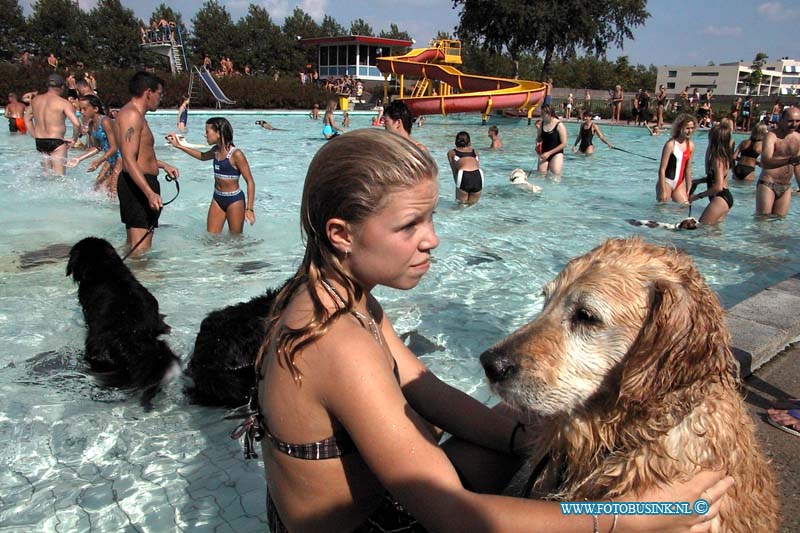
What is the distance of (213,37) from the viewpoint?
6925 cm

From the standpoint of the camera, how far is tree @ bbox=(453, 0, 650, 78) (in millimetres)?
48156

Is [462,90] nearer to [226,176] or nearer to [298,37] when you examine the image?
[226,176]

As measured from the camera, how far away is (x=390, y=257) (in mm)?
1729

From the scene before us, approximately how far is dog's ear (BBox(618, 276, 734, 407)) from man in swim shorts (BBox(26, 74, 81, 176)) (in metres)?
14.0

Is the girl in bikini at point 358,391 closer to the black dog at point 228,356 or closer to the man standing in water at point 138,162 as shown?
the black dog at point 228,356

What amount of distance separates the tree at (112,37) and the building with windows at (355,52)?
18.1 meters

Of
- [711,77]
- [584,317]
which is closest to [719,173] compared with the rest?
[584,317]

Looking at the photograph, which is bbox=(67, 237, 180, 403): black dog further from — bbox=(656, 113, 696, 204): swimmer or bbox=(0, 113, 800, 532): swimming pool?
bbox=(656, 113, 696, 204): swimmer

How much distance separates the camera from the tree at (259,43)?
70.4m

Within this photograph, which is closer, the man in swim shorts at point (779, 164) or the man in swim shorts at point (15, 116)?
the man in swim shorts at point (779, 164)

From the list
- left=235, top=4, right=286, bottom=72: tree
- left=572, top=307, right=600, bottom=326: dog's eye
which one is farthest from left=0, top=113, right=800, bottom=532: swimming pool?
left=235, top=4, right=286, bottom=72: tree

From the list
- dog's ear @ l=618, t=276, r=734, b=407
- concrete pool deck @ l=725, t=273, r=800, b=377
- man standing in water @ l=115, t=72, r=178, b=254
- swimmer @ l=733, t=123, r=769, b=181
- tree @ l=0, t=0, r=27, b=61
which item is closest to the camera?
dog's ear @ l=618, t=276, r=734, b=407

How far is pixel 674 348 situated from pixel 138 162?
6990 millimetres
